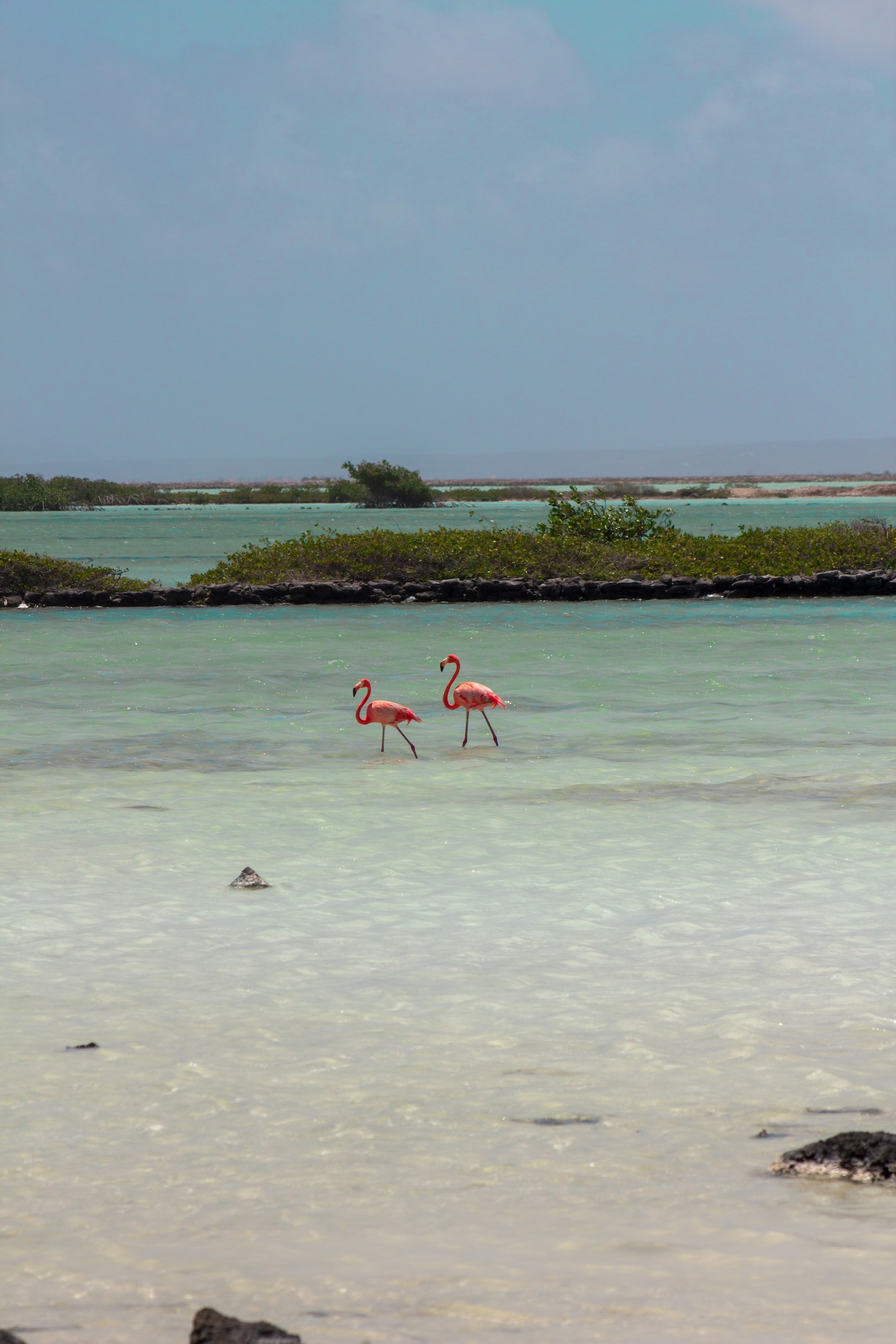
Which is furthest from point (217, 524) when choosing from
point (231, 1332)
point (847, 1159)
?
point (231, 1332)

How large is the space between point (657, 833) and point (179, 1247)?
280 inches

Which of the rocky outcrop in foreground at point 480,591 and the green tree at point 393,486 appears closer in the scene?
the rocky outcrop in foreground at point 480,591

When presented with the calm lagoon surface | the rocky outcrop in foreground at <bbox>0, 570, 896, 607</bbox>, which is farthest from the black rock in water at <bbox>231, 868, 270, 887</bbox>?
the rocky outcrop in foreground at <bbox>0, 570, 896, 607</bbox>

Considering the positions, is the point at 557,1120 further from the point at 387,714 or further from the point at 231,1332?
the point at 387,714

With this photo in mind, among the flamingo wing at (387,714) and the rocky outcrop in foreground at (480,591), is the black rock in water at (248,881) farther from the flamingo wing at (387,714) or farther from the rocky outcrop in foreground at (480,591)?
the rocky outcrop in foreground at (480,591)

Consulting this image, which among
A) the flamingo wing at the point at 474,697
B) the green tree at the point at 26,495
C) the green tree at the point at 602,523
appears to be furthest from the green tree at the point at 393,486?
the flamingo wing at the point at 474,697

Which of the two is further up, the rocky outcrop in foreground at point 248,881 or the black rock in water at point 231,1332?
the black rock in water at point 231,1332

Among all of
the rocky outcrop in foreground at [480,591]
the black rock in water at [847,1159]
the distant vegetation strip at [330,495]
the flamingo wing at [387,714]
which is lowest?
the black rock in water at [847,1159]

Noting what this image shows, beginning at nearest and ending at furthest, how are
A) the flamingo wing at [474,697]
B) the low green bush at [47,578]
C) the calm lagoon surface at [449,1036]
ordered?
1. the calm lagoon surface at [449,1036]
2. the flamingo wing at [474,697]
3. the low green bush at [47,578]

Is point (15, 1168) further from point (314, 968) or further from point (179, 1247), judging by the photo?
point (314, 968)

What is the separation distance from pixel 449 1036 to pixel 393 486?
473 ft

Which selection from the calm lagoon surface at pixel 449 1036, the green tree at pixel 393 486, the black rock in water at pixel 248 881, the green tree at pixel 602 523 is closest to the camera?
the calm lagoon surface at pixel 449 1036

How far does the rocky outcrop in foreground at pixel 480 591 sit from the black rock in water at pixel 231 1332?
3322 cm

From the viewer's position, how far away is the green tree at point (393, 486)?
14712cm
